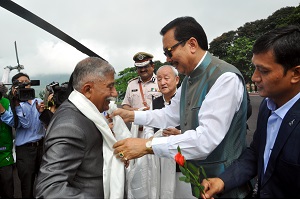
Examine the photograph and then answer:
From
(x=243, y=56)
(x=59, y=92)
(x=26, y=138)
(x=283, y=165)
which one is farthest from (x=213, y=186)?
(x=243, y=56)

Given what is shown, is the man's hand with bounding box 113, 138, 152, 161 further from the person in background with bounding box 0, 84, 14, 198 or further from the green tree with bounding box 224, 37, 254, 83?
the green tree with bounding box 224, 37, 254, 83

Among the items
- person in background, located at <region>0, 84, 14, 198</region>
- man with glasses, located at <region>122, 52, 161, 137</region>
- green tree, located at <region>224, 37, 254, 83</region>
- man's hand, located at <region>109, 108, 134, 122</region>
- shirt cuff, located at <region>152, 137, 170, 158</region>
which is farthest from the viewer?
green tree, located at <region>224, 37, 254, 83</region>

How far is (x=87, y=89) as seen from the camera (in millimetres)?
1855

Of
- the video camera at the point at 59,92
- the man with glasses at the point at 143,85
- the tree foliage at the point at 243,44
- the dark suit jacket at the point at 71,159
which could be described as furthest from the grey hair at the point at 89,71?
the tree foliage at the point at 243,44

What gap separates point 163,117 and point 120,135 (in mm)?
762

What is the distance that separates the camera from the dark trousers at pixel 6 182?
4016 millimetres

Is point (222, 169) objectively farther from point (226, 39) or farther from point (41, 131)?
point (226, 39)

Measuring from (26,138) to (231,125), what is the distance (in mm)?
3461

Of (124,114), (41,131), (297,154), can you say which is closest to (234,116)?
(297,154)

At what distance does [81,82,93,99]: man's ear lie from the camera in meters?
1.84

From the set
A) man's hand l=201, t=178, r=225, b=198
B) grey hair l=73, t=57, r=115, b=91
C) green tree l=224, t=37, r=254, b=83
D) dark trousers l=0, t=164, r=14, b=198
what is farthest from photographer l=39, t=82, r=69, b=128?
green tree l=224, t=37, r=254, b=83

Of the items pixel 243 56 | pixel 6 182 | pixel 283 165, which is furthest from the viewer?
pixel 243 56

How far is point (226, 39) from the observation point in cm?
6128

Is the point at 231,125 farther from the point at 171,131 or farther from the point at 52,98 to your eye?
the point at 52,98
